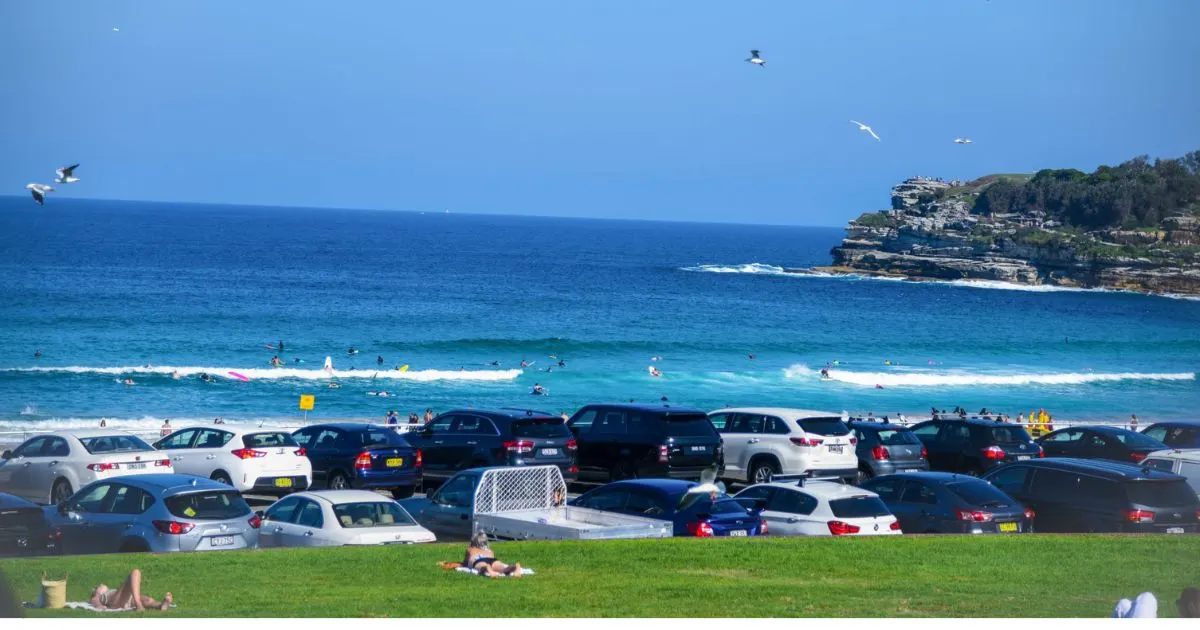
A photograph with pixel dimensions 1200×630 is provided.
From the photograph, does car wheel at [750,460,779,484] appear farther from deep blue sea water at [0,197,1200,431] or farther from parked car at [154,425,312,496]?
deep blue sea water at [0,197,1200,431]

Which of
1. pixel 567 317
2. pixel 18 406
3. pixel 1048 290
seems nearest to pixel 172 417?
pixel 18 406

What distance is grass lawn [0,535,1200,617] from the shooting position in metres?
13.3

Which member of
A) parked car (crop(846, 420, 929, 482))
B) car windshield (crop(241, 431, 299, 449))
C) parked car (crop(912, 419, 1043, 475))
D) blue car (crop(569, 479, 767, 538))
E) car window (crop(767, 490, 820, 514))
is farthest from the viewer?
parked car (crop(912, 419, 1043, 475))

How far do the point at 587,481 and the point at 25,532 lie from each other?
11.1 m

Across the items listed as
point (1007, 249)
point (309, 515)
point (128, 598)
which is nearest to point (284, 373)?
point (309, 515)

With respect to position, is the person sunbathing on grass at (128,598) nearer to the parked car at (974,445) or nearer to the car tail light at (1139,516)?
the car tail light at (1139,516)

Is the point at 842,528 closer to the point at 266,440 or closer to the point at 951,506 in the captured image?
the point at 951,506

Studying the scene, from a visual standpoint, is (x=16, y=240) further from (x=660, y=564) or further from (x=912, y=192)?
(x=660, y=564)

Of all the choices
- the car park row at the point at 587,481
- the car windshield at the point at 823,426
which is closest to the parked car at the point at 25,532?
the car park row at the point at 587,481

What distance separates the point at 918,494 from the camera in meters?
19.4

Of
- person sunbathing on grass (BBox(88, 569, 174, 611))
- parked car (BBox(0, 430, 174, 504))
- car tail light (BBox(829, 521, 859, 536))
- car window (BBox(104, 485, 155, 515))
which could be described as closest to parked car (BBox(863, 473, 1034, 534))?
car tail light (BBox(829, 521, 859, 536))

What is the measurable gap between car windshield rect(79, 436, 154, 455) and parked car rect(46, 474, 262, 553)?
4.81 meters

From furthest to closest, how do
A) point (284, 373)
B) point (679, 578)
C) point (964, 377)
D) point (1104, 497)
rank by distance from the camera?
point (964, 377) < point (284, 373) < point (1104, 497) < point (679, 578)

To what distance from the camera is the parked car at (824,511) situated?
17.9 metres
